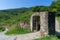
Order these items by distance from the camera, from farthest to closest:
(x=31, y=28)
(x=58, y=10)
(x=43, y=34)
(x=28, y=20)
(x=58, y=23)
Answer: (x=58, y=10), (x=58, y=23), (x=28, y=20), (x=31, y=28), (x=43, y=34)

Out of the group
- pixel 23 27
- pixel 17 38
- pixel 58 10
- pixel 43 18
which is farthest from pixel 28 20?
pixel 58 10

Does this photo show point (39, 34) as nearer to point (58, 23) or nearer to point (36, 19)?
point (36, 19)

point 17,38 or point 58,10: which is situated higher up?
point 58,10

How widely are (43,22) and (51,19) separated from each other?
69 cm

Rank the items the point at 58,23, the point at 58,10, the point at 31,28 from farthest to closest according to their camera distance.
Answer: the point at 58,10 → the point at 58,23 → the point at 31,28

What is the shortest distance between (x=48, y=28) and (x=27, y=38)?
6.72 ft

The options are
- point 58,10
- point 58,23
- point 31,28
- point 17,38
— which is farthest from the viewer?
point 58,10

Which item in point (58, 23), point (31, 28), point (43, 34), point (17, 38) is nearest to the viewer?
point (17, 38)

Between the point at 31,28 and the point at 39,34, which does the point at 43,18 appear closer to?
the point at 39,34

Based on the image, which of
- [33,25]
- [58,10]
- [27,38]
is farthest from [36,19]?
[58,10]

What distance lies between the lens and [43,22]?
1463 cm

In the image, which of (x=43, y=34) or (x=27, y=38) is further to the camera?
(x=43, y=34)

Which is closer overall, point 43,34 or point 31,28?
point 43,34

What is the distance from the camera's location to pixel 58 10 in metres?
27.3
